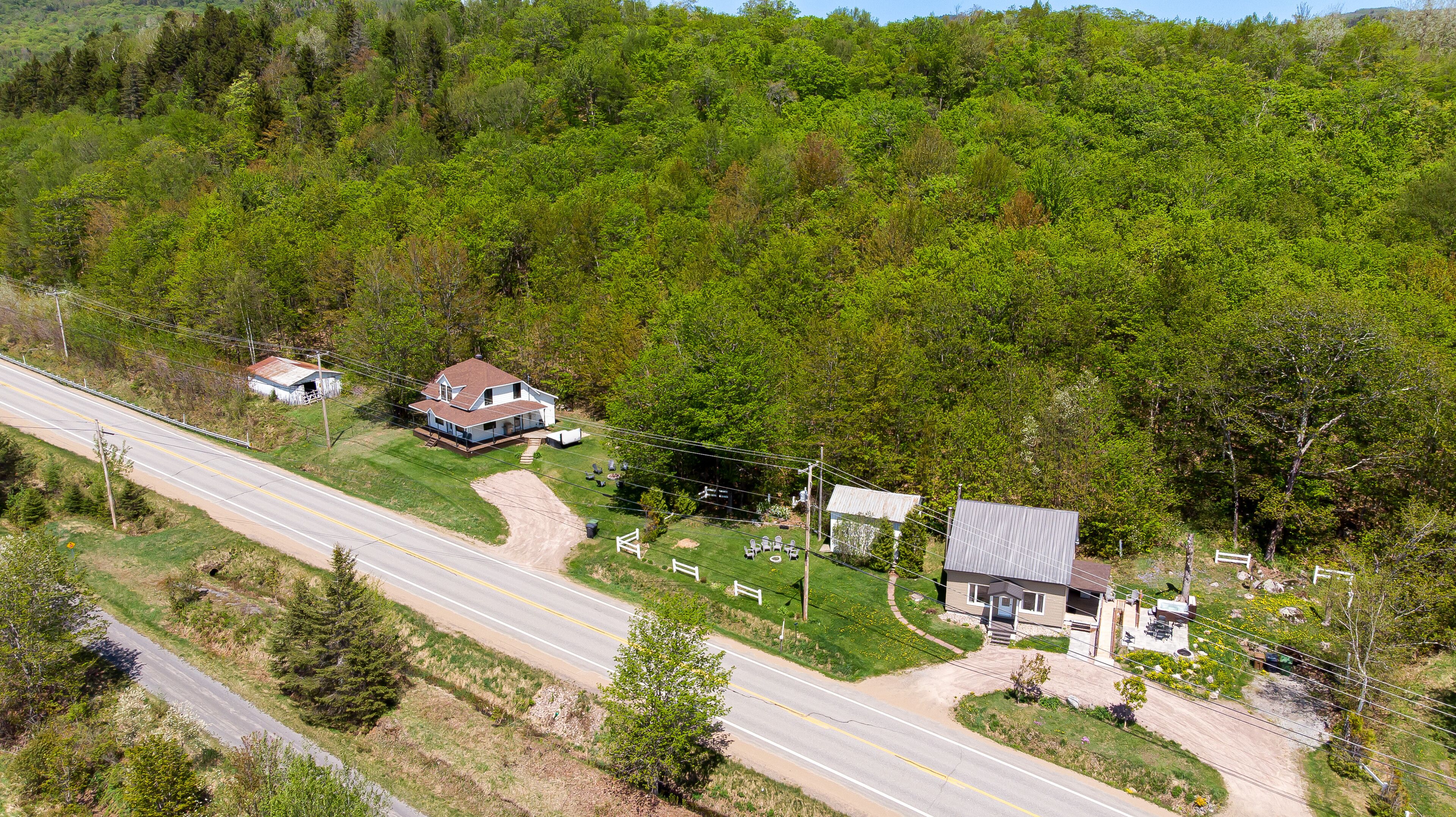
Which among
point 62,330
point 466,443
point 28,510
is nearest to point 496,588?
point 466,443

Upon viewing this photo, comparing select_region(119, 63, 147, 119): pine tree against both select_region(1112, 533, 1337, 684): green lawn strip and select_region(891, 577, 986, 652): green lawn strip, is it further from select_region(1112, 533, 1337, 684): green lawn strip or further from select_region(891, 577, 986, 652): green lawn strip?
select_region(1112, 533, 1337, 684): green lawn strip

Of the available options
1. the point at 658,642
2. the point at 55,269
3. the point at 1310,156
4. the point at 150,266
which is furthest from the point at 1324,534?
the point at 55,269

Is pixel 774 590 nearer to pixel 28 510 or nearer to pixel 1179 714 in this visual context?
pixel 1179 714

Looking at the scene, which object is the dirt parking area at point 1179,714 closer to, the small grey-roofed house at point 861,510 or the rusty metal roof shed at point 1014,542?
the rusty metal roof shed at point 1014,542

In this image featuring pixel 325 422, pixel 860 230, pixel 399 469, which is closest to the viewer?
pixel 399 469

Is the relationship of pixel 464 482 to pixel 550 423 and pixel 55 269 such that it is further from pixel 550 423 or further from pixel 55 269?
pixel 55 269

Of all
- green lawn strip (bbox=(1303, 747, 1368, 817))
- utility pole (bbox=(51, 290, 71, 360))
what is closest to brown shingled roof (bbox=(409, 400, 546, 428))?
utility pole (bbox=(51, 290, 71, 360))
